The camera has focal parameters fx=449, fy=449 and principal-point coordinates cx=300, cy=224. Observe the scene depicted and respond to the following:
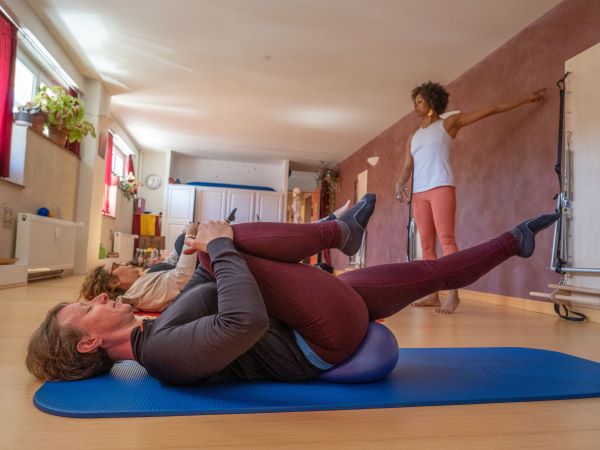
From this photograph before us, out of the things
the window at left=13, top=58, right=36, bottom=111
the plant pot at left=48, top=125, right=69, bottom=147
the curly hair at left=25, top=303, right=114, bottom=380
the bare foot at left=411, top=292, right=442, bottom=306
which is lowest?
the bare foot at left=411, top=292, right=442, bottom=306

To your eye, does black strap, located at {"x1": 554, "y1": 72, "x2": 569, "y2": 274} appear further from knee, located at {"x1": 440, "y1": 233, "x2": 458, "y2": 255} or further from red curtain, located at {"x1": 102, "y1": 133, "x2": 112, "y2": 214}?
red curtain, located at {"x1": 102, "y1": 133, "x2": 112, "y2": 214}

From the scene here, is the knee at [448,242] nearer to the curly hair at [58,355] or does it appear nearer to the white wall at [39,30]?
the curly hair at [58,355]

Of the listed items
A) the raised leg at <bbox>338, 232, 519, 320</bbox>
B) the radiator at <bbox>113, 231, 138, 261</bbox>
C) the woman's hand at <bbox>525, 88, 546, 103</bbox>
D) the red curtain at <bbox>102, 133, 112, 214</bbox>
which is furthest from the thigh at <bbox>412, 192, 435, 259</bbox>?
the radiator at <bbox>113, 231, 138, 261</bbox>

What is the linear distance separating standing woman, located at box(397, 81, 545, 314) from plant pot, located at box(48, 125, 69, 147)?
3.57 metres

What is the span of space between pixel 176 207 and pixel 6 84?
6.13 meters

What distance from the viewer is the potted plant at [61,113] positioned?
4285 mm

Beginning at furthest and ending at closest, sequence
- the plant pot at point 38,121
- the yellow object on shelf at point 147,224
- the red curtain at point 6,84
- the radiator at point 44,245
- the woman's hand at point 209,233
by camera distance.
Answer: the yellow object on shelf at point 147,224
the plant pot at point 38,121
the radiator at point 44,245
the red curtain at point 6,84
the woman's hand at point 209,233

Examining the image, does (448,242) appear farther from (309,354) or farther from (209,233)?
(209,233)

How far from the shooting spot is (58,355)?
1.20 m

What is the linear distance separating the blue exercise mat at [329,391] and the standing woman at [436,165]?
5.35ft

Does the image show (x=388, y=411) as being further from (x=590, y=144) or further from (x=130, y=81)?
(x=130, y=81)

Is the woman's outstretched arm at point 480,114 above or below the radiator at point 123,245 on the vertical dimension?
above

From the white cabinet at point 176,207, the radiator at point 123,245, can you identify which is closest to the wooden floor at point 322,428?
the radiator at point 123,245

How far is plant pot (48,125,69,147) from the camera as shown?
4.58 m
